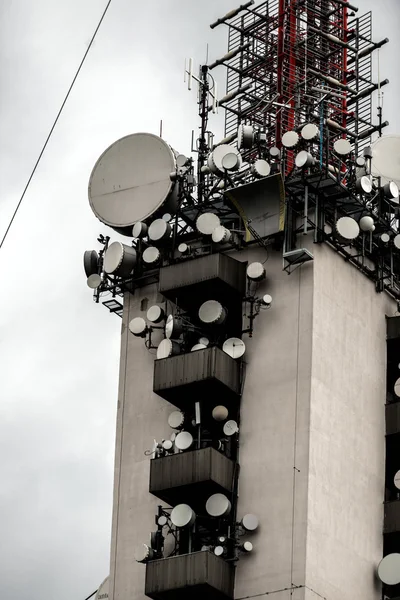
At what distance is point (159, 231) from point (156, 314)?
13.2 ft

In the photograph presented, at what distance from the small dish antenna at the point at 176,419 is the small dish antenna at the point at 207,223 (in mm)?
8282

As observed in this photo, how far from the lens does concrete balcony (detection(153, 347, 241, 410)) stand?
7744 cm

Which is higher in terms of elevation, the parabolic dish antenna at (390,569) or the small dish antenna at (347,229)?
the small dish antenna at (347,229)

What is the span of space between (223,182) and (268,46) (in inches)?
399

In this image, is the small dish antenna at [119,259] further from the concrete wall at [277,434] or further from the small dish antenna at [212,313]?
the small dish antenna at [212,313]

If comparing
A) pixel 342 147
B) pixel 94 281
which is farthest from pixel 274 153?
pixel 94 281

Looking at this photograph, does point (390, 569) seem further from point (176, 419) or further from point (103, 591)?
point (103, 591)

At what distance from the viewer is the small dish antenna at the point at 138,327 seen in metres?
81.1

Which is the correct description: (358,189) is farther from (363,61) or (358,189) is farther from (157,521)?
(157,521)

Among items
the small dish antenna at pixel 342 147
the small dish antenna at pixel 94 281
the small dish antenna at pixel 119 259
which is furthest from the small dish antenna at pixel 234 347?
the small dish antenna at pixel 342 147

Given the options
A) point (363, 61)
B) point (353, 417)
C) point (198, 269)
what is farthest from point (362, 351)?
point (363, 61)

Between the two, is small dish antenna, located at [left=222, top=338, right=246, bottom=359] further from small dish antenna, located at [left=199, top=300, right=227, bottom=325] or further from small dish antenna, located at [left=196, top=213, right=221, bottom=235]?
small dish antenna, located at [left=196, top=213, right=221, bottom=235]

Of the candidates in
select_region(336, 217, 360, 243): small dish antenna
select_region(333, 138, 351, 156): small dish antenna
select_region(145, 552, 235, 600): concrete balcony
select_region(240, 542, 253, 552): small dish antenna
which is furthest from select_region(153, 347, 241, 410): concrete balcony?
select_region(333, 138, 351, 156): small dish antenna

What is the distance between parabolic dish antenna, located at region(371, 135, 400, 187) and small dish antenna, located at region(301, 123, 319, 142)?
25.5 ft
